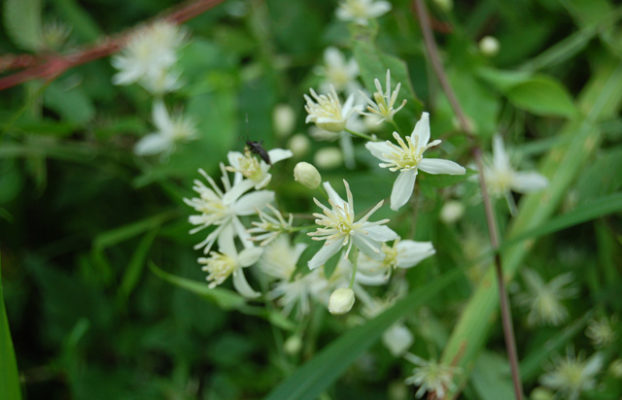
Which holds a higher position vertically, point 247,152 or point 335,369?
point 247,152

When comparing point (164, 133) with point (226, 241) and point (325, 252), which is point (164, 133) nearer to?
point (226, 241)

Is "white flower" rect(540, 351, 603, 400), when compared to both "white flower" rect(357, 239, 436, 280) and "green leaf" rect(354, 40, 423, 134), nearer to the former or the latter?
"white flower" rect(357, 239, 436, 280)

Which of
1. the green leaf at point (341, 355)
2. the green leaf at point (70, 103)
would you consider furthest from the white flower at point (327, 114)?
the green leaf at point (70, 103)

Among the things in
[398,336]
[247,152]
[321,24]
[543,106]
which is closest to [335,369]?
[398,336]

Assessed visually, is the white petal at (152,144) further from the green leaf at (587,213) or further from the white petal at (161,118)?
the green leaf at (587,213)

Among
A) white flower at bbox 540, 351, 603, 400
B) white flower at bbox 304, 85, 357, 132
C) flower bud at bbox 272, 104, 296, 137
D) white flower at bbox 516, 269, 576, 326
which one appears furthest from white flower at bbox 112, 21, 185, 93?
white flower at bbox 540, 351, 603, 400

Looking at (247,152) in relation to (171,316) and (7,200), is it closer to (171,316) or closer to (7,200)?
(171,316)

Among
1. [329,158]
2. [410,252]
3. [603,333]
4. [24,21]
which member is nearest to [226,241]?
[410,252]
